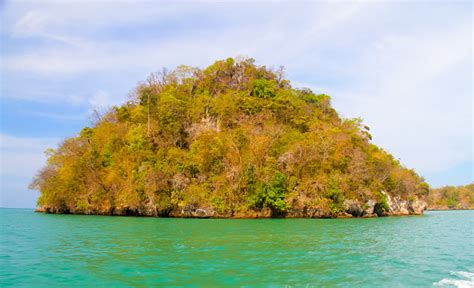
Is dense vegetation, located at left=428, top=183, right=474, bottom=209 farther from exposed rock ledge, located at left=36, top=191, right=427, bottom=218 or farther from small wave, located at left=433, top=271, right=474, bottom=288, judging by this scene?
small wave, located at left=433, top=271, right=474, bottom=288

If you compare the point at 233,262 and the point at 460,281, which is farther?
the point at 233,262

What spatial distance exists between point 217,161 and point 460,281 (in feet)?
121

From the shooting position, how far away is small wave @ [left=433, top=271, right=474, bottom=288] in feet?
35.6

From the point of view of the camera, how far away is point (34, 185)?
2149 inches

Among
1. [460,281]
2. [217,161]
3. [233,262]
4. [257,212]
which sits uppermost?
[217,161]

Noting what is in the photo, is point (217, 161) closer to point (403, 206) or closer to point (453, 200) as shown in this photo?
point (403, 206)

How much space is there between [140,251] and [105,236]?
21.5 feet

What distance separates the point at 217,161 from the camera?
154 feet

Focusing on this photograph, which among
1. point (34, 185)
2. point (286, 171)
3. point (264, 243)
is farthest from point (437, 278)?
point (34, 185)

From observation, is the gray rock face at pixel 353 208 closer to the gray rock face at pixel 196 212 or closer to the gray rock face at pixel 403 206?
the gray rock face at pixel 403 206

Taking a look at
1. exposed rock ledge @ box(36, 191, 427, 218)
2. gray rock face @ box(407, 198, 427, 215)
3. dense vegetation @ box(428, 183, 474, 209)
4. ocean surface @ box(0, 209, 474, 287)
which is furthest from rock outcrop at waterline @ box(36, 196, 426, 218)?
dense vegetation @ box(428, 183, 474, 209)

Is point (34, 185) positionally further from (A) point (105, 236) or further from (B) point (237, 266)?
(B) point (237, 266)

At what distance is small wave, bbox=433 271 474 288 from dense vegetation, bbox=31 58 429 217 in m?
29.9

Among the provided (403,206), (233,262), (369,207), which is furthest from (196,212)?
(403,206)
